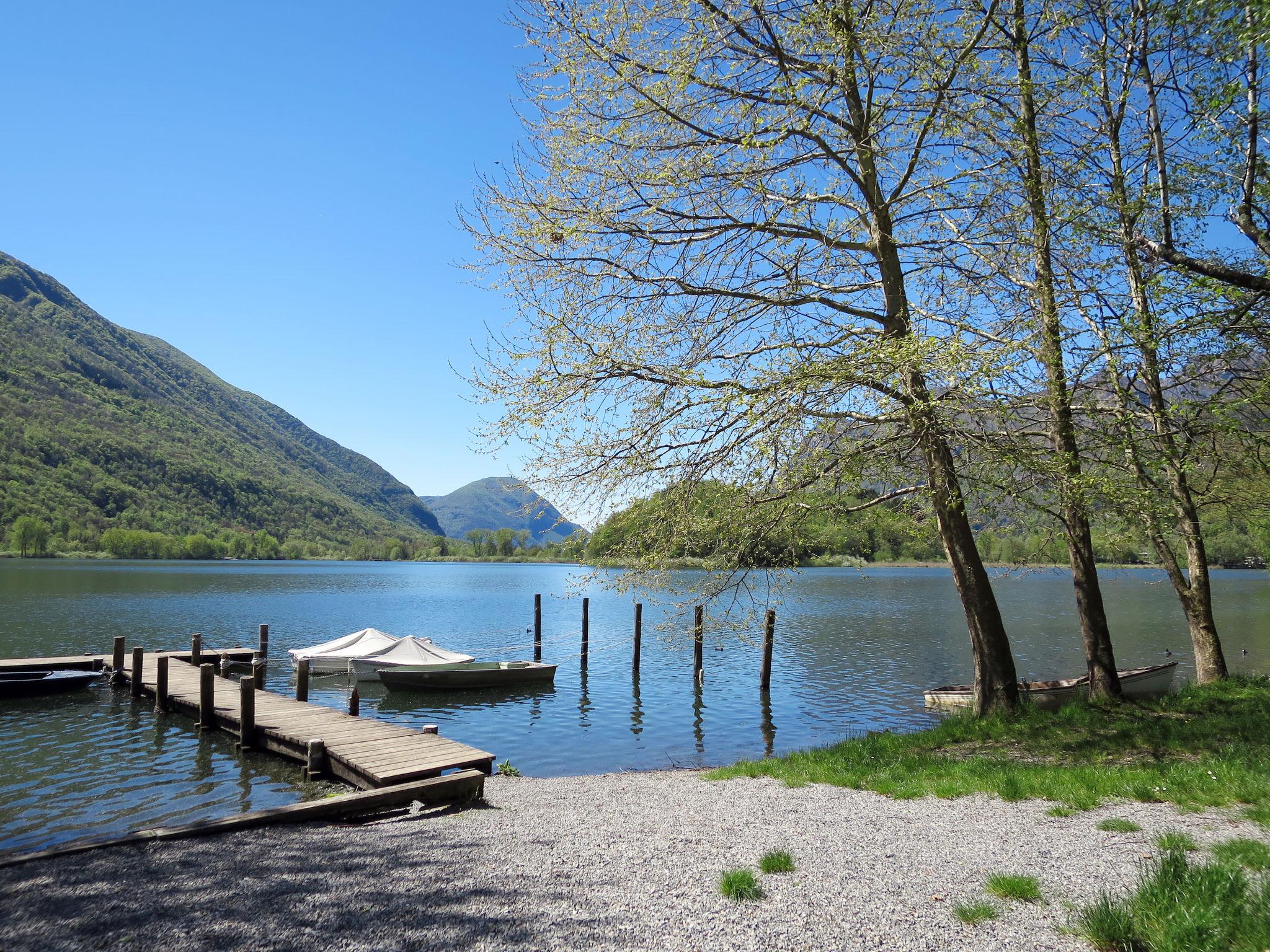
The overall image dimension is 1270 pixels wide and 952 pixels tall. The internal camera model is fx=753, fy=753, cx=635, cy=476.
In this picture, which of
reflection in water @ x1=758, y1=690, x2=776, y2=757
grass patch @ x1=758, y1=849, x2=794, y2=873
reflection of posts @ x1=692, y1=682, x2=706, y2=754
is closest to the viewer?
grass patch @ x1=758, y1=849, x2=794, y2=873

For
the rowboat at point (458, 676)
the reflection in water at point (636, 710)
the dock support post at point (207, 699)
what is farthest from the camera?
the rowboat at point (458, 676)

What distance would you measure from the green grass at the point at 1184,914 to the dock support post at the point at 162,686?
68.0 ft

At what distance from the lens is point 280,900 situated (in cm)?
573

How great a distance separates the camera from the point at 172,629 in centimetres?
3616

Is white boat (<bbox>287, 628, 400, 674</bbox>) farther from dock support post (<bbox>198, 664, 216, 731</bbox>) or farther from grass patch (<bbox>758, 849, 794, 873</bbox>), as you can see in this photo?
grass patch (<bbox>758, 849, 794, 873</bbox>)

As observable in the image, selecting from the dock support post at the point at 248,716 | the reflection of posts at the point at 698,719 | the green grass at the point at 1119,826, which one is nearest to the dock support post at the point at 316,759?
the dock support post at the point at 248,716

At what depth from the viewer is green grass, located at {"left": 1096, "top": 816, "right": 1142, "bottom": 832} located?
22.0 ft

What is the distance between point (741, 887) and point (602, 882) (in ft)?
3.75

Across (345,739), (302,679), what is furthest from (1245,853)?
(302,679)

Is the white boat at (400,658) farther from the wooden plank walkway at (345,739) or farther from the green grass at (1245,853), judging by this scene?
the green grass at (1245,853)

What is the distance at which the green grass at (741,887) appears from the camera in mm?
5465

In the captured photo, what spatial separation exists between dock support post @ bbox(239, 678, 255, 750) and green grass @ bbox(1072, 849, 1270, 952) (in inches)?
580

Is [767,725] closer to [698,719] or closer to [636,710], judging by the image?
[698,719]

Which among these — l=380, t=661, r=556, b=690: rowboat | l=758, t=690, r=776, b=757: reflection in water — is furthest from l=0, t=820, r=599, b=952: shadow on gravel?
l=380, t=661, r=556, b=690: rowboat
